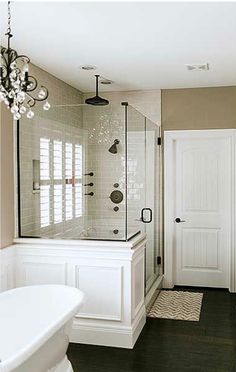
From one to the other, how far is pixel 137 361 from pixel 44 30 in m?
2.88

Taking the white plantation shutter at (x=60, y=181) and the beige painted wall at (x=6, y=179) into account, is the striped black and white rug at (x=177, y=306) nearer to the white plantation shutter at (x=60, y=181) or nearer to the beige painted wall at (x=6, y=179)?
the white plantation shutter at (x=60, y=181)

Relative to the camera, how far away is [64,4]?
10.2 ft

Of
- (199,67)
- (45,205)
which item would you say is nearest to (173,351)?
(45,205)

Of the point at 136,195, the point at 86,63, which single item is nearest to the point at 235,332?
the point at 136,195

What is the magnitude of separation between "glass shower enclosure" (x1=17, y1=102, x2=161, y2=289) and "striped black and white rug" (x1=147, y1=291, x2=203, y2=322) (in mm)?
299

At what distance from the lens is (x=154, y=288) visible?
5.55 m

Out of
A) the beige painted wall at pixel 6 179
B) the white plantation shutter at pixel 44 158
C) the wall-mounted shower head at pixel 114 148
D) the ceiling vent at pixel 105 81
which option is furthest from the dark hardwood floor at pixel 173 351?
the ceiling vent at pixel 105 81

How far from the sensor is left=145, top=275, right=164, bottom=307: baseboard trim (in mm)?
5047

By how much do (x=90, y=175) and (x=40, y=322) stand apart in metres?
2.56

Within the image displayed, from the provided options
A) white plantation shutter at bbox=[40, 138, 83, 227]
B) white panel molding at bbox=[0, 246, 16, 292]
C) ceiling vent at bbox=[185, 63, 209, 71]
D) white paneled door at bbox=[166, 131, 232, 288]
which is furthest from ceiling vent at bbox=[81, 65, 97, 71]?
white panel molding at bbox=[0, 246, 16, 292]

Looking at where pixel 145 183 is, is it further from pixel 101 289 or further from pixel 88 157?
pixel 101 289

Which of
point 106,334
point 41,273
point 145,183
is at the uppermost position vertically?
point 145,183

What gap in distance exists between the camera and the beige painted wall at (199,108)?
5977 millimetres

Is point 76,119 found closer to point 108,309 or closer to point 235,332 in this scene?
point 108,309
